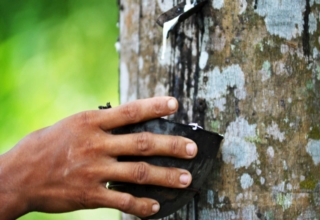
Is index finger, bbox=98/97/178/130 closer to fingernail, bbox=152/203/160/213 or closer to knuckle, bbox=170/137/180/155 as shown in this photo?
knuckle, bbox=170/137/180/155

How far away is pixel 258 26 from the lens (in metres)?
1.31

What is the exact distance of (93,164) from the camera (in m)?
1.17

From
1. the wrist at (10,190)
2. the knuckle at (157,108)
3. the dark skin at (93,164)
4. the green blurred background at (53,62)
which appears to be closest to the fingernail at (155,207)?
the dark skin at (93,164)

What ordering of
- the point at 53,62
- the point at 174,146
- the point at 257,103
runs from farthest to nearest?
the point at 53,62 → the point at 257,103 → the point at 174,146

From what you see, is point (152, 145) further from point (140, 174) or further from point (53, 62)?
point (53, 62)

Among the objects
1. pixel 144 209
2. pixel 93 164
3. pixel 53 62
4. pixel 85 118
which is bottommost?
pixel 144 209

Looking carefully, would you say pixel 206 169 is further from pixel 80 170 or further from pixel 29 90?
pixel 29 90

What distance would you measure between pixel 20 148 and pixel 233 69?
0.61m

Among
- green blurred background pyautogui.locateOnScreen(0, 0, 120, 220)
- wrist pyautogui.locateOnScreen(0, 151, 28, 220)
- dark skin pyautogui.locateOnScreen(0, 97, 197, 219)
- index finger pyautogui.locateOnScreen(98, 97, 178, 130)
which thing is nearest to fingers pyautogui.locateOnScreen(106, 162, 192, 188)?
dark skin pyautogui.locateOnScreen(0, 97, 197, 219)

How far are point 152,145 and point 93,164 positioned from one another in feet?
0.50

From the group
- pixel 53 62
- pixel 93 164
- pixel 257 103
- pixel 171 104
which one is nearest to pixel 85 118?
pixel 93 164

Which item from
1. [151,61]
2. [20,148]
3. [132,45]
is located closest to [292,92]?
[151,61]

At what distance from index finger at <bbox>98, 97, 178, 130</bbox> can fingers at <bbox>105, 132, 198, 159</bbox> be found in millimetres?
38

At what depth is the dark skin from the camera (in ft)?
3.80
